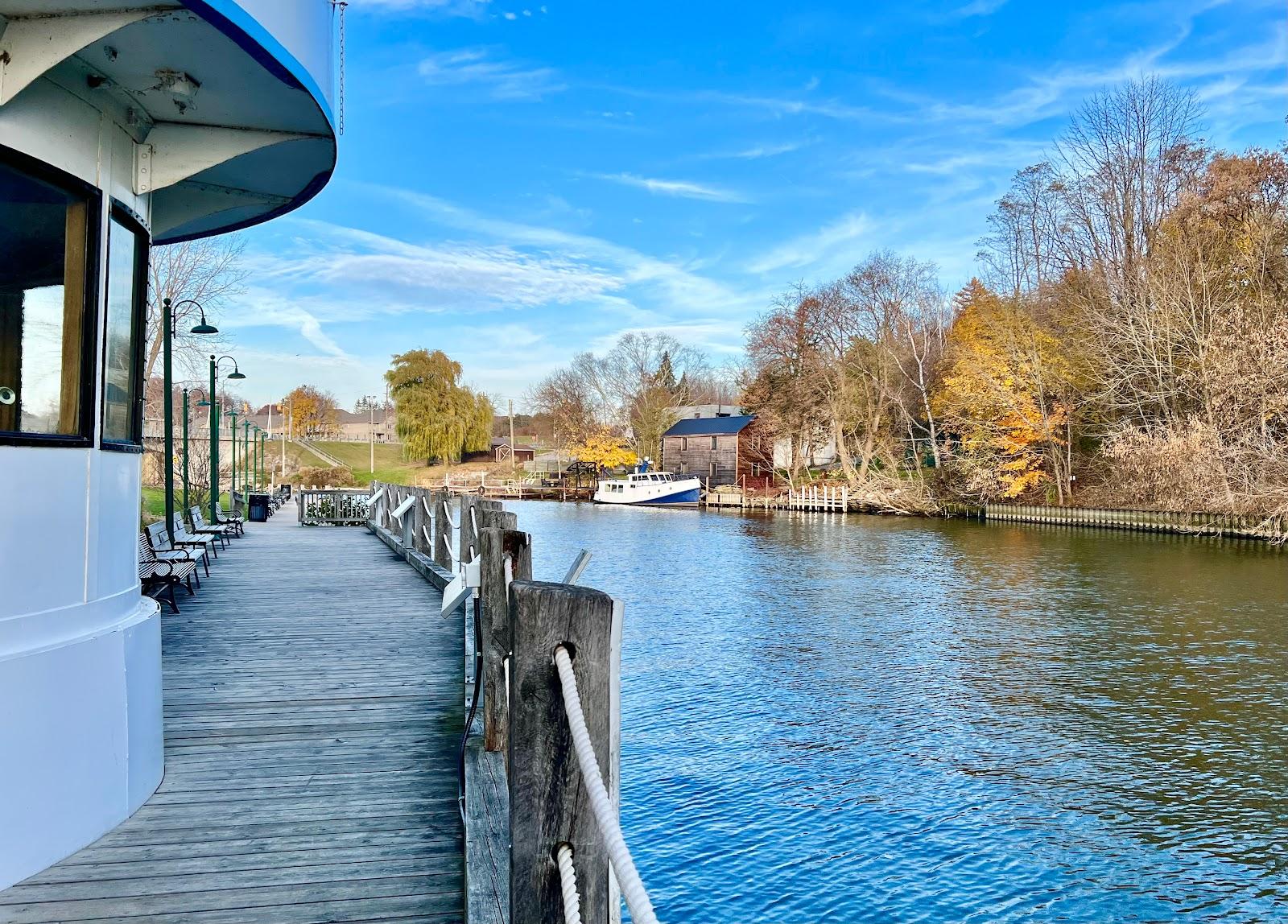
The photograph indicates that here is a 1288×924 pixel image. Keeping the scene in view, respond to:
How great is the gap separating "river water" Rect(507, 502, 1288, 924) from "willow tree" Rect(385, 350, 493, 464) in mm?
65769

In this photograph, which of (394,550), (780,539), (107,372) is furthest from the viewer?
(780,539)

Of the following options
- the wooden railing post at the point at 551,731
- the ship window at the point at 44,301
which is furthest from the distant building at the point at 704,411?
the wooden railing post at the point at 551,731

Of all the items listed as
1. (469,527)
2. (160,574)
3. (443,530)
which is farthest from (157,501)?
(469,527)

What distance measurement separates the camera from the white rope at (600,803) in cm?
155

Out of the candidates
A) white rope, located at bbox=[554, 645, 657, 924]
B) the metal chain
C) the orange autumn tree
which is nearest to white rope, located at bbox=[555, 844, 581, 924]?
white rope, located at bbox=[554, 645, 657, 924]

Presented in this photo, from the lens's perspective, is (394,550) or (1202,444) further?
(1202,444)

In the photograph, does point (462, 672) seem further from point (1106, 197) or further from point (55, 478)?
point (1106, 197)

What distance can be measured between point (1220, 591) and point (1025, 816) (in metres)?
15.0

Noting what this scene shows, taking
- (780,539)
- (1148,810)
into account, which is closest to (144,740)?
(1148,810)

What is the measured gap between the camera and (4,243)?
12.5 feet

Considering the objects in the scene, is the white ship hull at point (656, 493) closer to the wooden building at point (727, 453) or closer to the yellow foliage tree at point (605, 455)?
the wooden building at point (727, 453)

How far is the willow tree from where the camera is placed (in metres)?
85.6

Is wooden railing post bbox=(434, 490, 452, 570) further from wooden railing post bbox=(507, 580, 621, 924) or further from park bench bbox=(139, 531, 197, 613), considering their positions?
wooden railing post bbox=(507, 580, 621, 924)

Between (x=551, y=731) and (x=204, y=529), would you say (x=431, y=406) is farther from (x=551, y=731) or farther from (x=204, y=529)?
(x=551, y=731)
